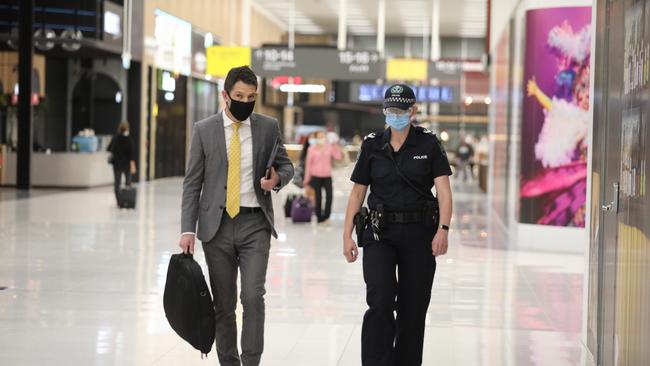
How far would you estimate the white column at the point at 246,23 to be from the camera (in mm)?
46031

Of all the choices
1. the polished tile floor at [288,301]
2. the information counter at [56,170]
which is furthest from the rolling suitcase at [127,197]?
the information counter at [56,170]

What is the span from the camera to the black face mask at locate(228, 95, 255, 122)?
6102mm

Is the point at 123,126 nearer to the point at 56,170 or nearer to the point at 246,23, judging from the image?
the point at 56,170

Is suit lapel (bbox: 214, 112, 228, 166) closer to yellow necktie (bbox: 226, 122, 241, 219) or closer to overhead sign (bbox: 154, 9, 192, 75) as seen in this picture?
yellow necktie (bbox: 226, 122, 241, 219)

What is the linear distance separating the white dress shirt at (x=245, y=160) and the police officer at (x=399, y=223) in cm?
54

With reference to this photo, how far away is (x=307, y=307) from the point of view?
9.98m

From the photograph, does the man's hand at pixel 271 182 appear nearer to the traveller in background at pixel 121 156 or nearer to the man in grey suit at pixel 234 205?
the man in grey suit at pixel 234 205

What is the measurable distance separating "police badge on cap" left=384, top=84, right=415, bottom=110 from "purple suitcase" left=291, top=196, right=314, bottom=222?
45.2 ft

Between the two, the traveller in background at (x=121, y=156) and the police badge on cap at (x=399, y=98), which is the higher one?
the police badge on cap at (x=399, y=98)

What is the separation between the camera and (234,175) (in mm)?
6152

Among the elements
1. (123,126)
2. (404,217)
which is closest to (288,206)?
(123,126)

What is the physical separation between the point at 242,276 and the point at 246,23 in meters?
40.6

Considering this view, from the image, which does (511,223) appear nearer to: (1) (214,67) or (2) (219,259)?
(2) (219,259)

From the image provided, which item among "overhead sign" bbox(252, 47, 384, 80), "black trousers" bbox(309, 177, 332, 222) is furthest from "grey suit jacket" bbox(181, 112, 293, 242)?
"overhead sign" bbox(252, 47, 384, 80)
